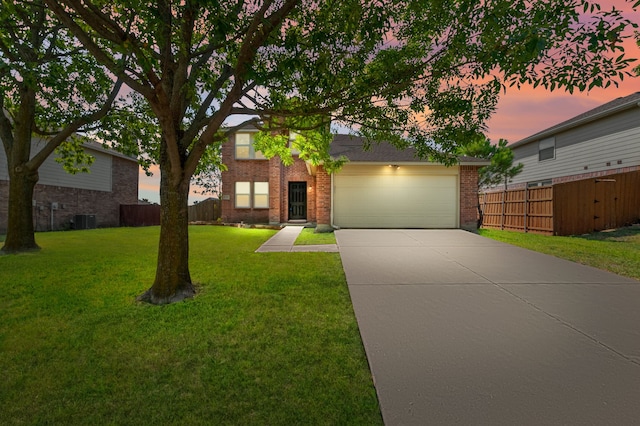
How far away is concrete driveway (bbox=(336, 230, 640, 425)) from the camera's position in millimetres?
2164

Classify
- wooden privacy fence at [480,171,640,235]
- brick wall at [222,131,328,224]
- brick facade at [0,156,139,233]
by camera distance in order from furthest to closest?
brick wall at [222,131,328,224]
brick facade at [0,156,139,233]
wooden privacy fence at [480,171,640,235]

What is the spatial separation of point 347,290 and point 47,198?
17.2 meters

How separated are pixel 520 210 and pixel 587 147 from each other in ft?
17.3

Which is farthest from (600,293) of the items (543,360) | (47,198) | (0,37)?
(47,198)

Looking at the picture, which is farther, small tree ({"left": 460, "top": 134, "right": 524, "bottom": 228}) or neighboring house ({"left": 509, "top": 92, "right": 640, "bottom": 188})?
small tree ({"left": 460, "top": 134, "right": 524, "bottom": 228})

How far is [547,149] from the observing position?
17766 millimetres

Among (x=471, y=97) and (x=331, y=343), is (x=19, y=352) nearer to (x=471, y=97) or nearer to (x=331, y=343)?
(x=331, y=343)

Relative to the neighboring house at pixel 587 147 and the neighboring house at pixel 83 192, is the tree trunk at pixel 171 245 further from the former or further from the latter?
the neighboring house at pixel 587 147

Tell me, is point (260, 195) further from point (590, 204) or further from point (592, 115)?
point (592, 115)

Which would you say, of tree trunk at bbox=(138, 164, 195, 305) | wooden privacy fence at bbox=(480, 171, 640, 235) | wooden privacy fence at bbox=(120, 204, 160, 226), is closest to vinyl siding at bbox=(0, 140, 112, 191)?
wooden privacy fence at bbox=(120, 204, 160, 226)

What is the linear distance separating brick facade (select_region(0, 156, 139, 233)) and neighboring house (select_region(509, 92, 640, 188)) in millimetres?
23274

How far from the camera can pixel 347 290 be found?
192 inches

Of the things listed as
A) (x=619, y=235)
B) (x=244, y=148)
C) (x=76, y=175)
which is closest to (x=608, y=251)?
(x=619, y=235)

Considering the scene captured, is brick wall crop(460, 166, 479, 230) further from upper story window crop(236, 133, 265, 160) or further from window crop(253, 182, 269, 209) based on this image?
upper story window crop(236, 133, 265, 160)
